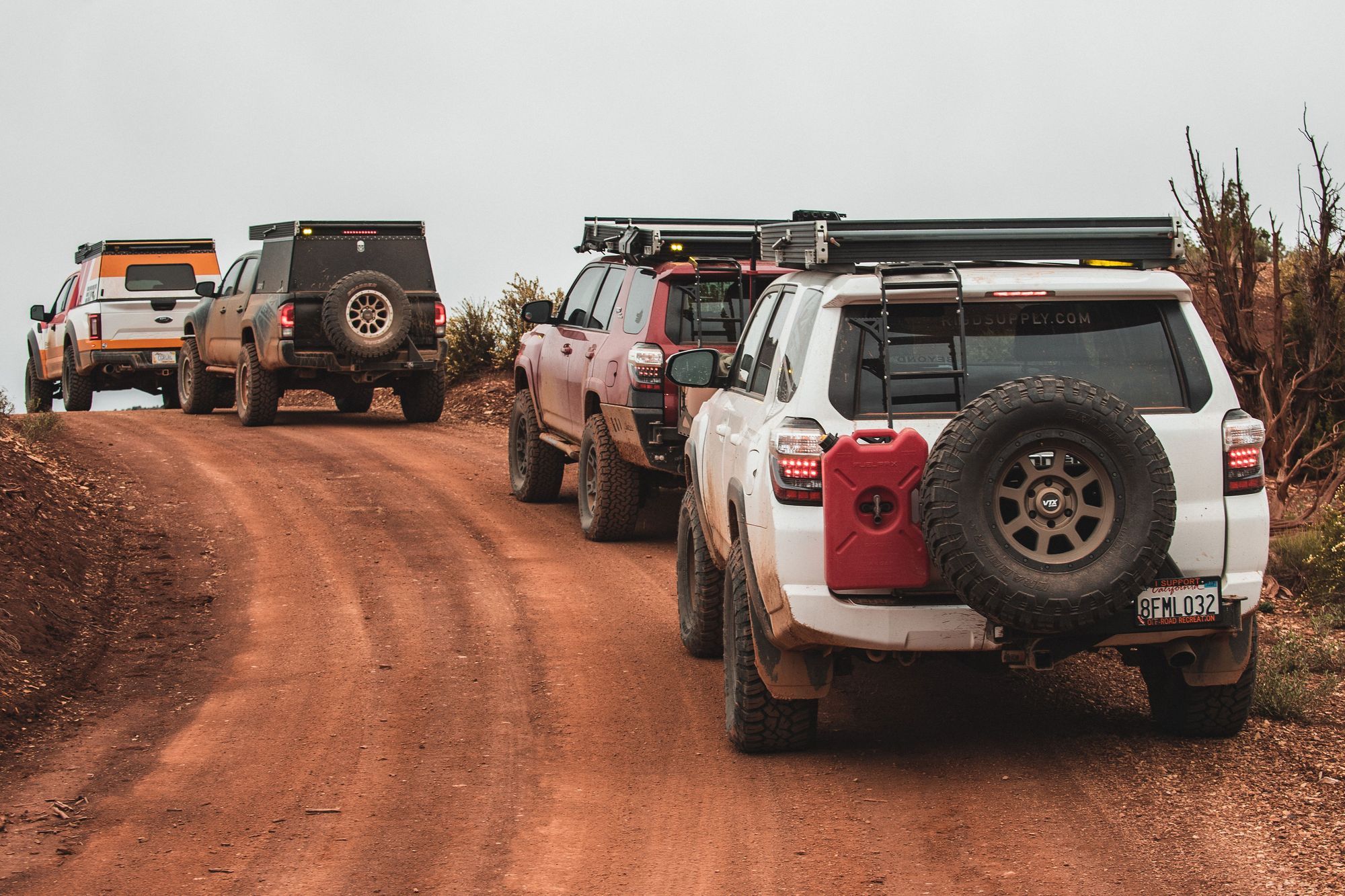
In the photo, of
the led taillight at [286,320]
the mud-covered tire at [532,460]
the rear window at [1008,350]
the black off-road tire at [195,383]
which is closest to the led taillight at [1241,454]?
the rear window at [1008,350]

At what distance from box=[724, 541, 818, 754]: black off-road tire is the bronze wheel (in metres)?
1.23

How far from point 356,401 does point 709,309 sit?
38.2ft

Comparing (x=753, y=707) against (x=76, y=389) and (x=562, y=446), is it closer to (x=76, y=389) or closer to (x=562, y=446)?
(x=562, y=446)

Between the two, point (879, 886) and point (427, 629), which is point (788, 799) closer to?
point (879, 886)

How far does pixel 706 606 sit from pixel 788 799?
6.79ft

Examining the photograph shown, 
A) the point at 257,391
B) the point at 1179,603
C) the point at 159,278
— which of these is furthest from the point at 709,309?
the point at 159,278

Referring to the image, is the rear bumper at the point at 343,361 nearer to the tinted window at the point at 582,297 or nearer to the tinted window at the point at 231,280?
the tinted window at the point at 231,280

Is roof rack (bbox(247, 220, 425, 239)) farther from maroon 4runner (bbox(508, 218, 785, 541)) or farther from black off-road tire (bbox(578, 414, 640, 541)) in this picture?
black off-road tire (bbox(578, 414, 640, 541))

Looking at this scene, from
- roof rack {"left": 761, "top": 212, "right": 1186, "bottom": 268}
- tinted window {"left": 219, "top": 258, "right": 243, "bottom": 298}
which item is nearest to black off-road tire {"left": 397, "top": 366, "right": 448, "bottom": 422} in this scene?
tinted window {"left": 219, "top": 258, "right": 243, "bottom": 298}

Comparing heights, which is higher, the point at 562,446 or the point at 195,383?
the point at 195,383

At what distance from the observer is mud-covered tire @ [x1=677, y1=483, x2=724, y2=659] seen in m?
7.57

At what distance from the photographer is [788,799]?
5680 mm

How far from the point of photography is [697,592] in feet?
25.3

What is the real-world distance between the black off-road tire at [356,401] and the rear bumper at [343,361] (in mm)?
2568
